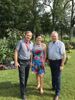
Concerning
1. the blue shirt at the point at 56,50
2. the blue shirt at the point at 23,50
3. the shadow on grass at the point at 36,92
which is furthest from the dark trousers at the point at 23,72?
the blue shirt at the point at 56,50

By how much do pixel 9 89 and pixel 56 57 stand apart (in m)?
2.05

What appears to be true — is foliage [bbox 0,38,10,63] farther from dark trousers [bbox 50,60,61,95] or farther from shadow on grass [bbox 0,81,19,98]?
dark trousers [bbox 50,60,61,95]

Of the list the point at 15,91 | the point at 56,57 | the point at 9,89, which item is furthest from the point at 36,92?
the point at 56,57

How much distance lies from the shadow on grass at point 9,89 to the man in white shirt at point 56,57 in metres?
1.27

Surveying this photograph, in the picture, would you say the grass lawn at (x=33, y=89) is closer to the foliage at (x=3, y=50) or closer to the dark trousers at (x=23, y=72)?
the dark trousers at (x=23, y=72)

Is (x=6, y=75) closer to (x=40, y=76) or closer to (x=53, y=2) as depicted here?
(x=40, y=76)

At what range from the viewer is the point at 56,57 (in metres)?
8.32

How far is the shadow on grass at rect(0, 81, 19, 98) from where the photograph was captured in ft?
29.4

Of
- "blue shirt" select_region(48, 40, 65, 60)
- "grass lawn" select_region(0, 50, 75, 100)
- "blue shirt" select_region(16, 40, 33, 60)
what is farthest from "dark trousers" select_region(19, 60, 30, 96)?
"blue shirt" select_region(48, 40, 65, 60)

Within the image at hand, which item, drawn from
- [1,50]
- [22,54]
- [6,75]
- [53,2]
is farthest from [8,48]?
[53,2]

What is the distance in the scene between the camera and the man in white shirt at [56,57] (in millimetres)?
8281

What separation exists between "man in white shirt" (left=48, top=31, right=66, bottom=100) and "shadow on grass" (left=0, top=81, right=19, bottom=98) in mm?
1274

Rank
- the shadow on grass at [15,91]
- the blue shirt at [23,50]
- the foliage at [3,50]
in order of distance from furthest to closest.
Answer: the foliage at [3,50], the shadow on grass at [15,91], the blue shirt at [23,50]

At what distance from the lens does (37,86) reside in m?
9.48
